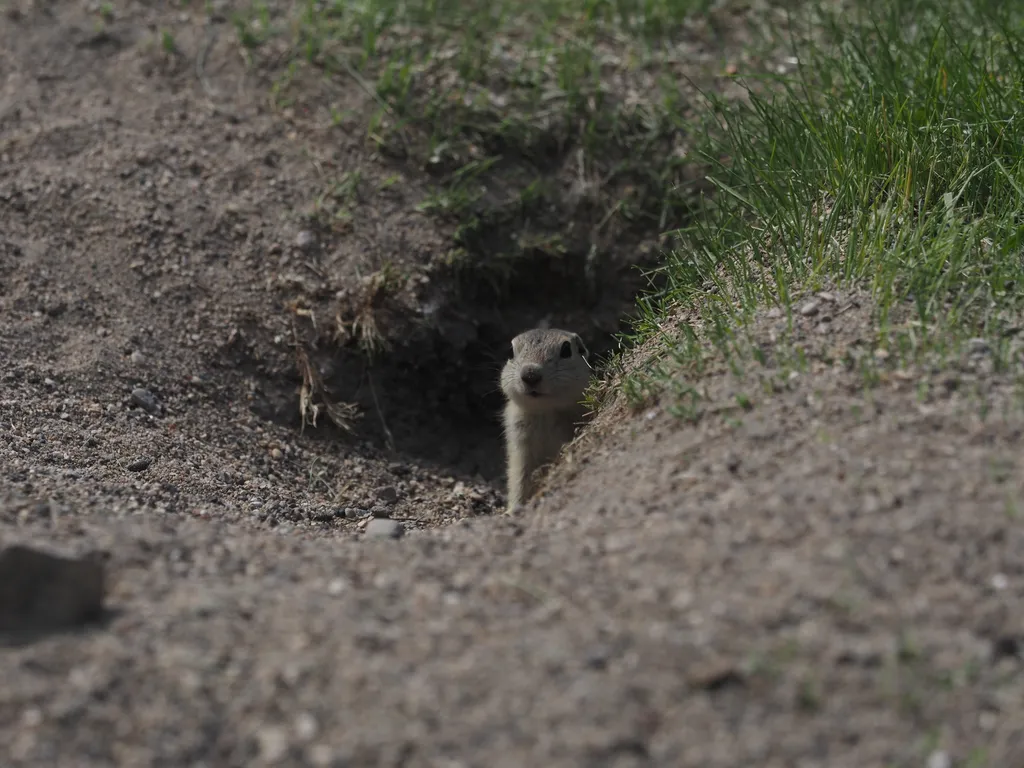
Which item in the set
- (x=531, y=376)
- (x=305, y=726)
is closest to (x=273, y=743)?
(x=305, y=726)

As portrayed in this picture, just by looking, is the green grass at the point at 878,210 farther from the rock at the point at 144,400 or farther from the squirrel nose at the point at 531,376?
the rock at the point at 144,400

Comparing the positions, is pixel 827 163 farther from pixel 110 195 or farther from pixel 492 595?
pixel 110 195

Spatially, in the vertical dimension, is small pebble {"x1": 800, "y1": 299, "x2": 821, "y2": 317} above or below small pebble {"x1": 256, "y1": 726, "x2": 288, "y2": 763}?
above

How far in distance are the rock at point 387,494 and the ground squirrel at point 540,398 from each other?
60cm

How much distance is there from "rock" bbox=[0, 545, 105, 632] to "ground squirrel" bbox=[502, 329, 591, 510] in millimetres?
2839

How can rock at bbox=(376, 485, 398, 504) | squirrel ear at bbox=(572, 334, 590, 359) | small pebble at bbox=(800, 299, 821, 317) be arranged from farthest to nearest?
squirrel ear at bbox=(572, 334, 590, 359), rock at bbox=(376, 485, 398, 504), small pebble at bbox=(800, 299, 821, 317)

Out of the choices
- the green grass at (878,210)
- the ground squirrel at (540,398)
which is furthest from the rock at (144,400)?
the green grass at (878,210)

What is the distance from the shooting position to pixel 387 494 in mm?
6090

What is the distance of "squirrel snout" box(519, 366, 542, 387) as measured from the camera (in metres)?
5.71

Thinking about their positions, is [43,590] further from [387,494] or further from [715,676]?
[387,494]

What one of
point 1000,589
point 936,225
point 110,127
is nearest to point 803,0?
point 936,225

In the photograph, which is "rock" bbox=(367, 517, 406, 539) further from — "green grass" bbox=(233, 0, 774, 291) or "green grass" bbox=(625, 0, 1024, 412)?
"green grass" bbox=(233, 0, 774, 291)

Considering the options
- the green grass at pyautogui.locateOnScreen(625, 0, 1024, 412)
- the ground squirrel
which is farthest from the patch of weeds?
the ground squirrel

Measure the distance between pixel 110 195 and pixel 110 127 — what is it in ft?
1.86
